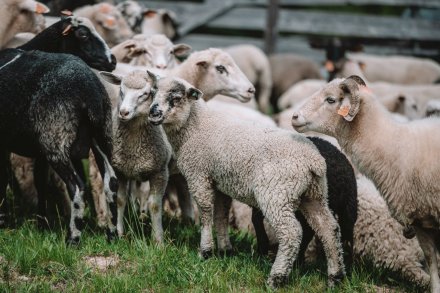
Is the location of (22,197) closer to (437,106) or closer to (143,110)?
(143,110)

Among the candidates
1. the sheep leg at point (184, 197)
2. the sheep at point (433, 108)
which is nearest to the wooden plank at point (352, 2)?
the sheep at point (433, 108)

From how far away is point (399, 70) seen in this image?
48.9ft

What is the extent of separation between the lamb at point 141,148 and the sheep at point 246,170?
232mm

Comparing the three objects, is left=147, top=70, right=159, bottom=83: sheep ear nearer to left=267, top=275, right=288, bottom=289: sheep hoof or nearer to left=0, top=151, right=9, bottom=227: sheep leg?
left=0, top=151, right=9, bottom=227: sheep leg

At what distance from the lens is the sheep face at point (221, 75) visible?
276 inches

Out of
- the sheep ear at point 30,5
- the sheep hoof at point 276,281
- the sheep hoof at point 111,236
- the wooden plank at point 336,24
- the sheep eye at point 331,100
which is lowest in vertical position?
the wooden plank at point 336,24

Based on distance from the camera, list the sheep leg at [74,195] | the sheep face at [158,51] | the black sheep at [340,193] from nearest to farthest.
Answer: the sheep leg at [74,195]
the black sheep at [340,193]
the sheep face at [158,51]

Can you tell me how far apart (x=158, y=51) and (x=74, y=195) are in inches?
115

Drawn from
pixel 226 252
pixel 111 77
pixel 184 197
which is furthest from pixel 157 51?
pixel 226 252

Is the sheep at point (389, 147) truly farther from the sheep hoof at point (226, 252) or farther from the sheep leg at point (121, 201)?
the sheep leg at point (121, 201)

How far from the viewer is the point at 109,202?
19.1 ft

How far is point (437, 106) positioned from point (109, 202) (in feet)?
13.7

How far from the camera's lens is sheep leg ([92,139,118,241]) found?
5793mm

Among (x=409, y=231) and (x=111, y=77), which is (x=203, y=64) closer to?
(x=111, y=77)
